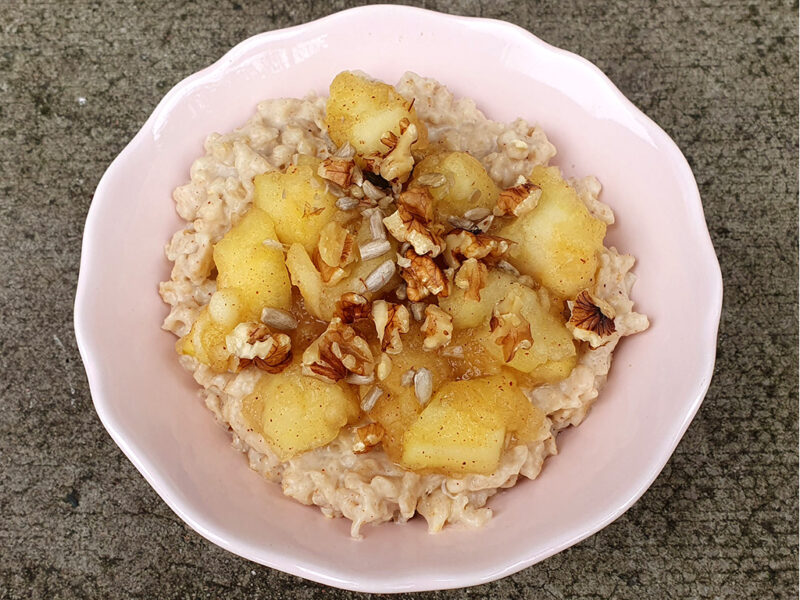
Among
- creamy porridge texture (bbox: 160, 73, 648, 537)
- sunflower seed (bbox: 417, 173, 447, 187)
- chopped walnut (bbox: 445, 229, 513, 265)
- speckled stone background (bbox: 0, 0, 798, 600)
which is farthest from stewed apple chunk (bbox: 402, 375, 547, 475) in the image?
speckled stone background (bbox: 0, 0, 798, 600)

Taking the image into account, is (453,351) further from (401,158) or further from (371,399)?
(401,158)

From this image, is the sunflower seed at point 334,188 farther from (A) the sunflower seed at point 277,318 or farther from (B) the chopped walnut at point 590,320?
(B) the chopped walnut at point 590,320

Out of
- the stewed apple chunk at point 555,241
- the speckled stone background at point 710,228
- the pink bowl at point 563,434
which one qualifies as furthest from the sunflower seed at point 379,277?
the speckled stone background at point 710,228

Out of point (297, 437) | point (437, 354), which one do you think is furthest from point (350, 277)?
point (297, 437)

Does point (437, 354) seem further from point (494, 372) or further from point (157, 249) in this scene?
point (157, 249)

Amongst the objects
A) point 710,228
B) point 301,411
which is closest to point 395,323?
point 301,411

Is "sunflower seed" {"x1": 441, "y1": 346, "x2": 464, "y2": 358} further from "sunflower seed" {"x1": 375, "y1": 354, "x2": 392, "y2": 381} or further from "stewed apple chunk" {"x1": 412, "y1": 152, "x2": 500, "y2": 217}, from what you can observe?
"stewed apple chunk" {"x1": 412, "y1": 152, "x2": 500, "y2": 217}

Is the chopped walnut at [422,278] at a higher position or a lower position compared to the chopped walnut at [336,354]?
higher

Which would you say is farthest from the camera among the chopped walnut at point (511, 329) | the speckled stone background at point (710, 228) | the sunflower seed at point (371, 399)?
the speckled stone background at point (710, 228)
